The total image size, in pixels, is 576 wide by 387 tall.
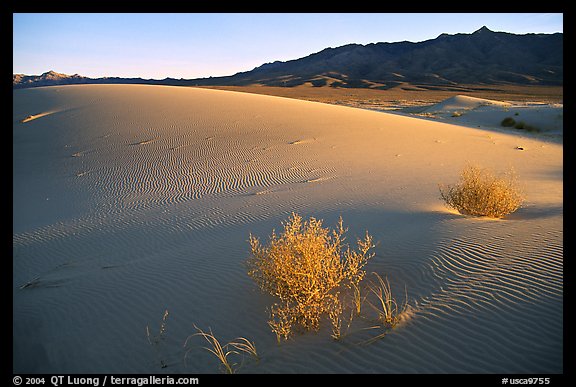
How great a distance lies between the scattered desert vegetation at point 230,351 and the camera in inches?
132

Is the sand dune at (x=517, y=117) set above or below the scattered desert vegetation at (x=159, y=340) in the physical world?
above

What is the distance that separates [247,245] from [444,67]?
5109 inches

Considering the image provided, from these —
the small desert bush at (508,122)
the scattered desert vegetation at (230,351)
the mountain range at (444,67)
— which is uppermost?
the mountain range at (444,67)

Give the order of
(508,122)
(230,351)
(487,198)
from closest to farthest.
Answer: (230,351)
(487,198)
(508,122)

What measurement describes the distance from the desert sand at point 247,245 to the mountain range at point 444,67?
252 ft

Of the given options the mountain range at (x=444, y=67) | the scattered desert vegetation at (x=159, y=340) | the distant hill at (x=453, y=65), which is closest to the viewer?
the scattered desert vegetation at (x=159, y=340)

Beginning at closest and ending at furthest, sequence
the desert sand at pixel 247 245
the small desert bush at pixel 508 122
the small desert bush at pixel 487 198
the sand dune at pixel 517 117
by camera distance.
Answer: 1. the desert sand at pixel 247 245
2. the small desert bush at pixel 487 198
3. the sand dune at pixel 517 117
4. the small desert bush at pixel 508 122

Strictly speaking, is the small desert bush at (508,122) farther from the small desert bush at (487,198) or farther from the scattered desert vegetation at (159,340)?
the scattered desert vegetation at (159,340)

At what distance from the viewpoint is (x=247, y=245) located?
20.6 feet

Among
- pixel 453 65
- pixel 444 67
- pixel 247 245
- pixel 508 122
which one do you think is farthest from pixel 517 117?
pixel 453 65

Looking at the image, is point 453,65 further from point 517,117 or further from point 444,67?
point 517,117

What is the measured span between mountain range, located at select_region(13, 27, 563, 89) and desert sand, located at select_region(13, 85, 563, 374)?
76893 mm

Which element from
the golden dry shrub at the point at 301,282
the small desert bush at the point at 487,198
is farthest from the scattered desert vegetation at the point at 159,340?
the small desert bush at the point at 487,198
